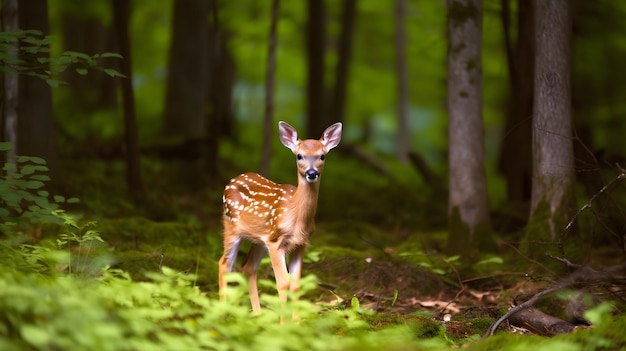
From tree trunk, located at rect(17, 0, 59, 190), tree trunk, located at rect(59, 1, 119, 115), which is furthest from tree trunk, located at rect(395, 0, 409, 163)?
tree trunk, located at rect(17, 0, 59, 190)

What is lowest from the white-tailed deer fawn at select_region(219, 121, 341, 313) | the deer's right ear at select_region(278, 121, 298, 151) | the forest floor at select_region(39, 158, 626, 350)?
the forest floor at select_region(39, 158, 626, 350)

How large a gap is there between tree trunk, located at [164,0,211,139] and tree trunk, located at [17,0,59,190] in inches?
270

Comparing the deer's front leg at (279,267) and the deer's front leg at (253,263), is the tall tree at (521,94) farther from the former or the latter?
the deer's front leg at (279,267)

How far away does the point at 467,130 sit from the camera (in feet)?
27.3

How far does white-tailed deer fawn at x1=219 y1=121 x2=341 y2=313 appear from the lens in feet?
18.9

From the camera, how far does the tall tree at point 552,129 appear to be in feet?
23.9

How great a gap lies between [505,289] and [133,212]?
16.7ft

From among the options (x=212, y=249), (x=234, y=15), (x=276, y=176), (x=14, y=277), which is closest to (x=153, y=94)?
(x=234, y=15)

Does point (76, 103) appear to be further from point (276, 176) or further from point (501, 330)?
point (501, 330)

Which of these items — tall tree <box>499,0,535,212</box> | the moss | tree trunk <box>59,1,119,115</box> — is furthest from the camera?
tree trunk <box>59,1,119,115</box>

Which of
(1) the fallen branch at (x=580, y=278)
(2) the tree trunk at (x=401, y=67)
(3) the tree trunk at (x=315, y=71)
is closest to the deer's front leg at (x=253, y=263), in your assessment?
(1) the fallen branch at (x=580, y=278)

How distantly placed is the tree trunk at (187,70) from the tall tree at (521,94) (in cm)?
745

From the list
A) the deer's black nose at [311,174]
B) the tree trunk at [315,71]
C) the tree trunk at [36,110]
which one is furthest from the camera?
the tree trunk at [315,71]

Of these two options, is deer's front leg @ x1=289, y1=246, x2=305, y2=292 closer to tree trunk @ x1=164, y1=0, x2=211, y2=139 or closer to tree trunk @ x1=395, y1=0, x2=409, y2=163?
tree trunk @ x1=164, y1=0, x2=211, y2=139
